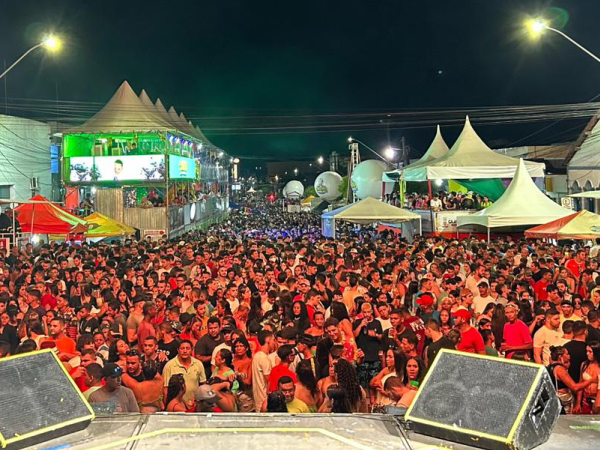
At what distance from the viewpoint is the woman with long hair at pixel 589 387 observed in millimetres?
6113

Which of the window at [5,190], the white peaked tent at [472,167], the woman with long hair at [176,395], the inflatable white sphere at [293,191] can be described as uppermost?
the inflatable white sphere at [293,191]

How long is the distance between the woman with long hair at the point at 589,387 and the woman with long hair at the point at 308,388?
259 cm

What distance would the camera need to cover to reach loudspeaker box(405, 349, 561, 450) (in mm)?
3154

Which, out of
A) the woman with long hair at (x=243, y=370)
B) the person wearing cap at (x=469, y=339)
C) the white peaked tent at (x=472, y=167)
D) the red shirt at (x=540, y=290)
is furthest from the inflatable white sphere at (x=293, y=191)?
the woman with long hair at (x=243, y=370)

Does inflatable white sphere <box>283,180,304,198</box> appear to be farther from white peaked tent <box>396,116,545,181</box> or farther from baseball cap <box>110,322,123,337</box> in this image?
baseball cap <box>110,322,123,337</box>

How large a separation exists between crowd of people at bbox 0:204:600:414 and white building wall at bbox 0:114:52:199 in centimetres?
2226

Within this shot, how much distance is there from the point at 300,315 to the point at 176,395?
109 inches

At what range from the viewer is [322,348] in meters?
6.84

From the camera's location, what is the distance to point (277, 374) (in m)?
6.12

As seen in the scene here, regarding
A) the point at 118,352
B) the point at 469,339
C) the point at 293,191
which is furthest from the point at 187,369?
the point at 293,191

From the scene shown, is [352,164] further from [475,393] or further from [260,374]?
[475,393]

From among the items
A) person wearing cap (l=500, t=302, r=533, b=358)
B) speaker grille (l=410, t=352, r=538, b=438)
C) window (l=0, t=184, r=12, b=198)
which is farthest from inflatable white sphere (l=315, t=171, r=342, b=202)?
speaker grille (l=410, t=352, r=538, b=438)

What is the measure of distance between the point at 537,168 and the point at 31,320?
18793 millimetres

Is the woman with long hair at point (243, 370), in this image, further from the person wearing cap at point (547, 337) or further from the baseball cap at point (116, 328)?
the person wearing cap at point (547, 337)
